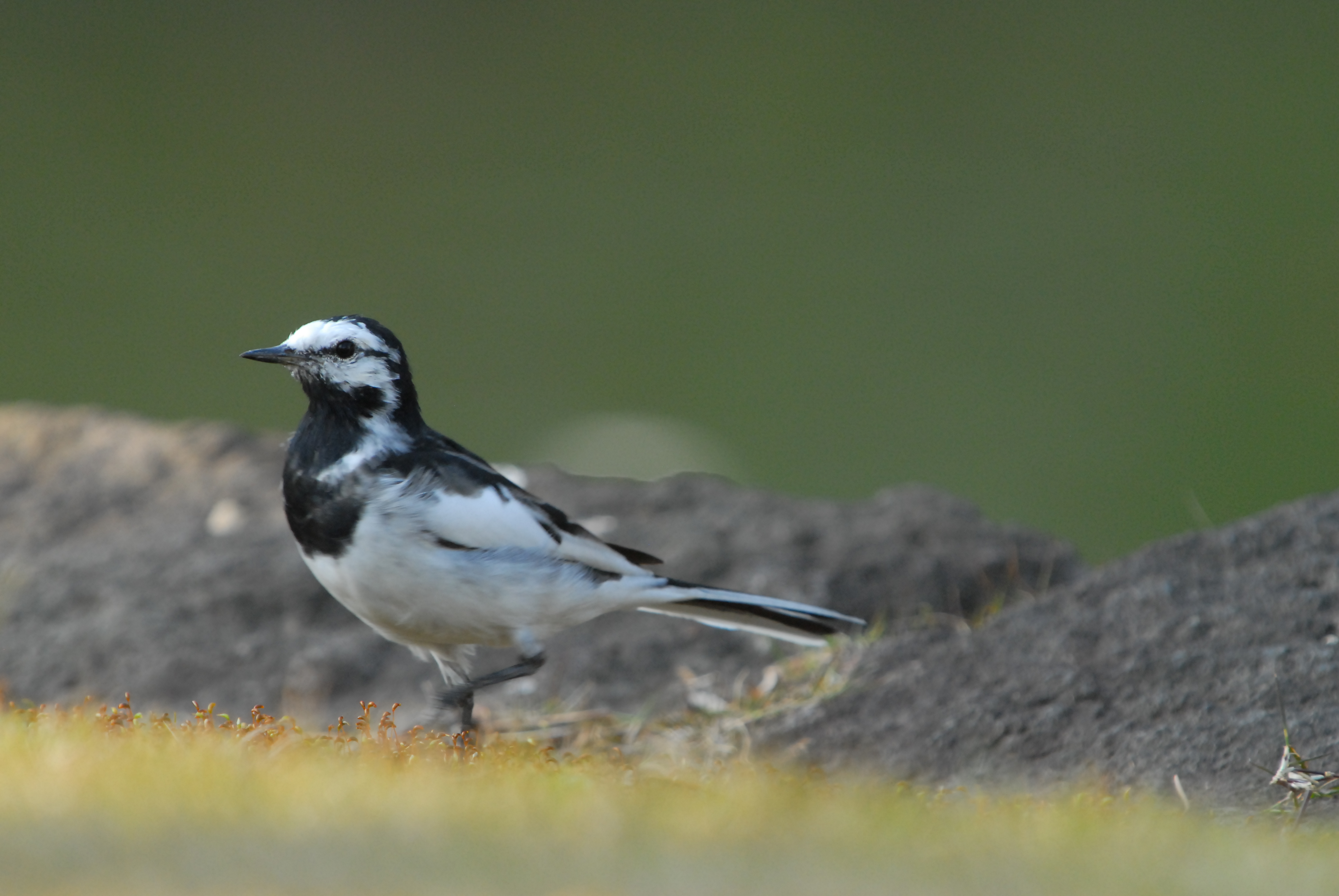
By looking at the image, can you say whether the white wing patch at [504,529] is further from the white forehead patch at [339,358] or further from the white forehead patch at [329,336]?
the white forehead patch at [329,336]

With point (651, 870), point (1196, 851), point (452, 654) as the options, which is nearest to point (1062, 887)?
point (1196, 851)

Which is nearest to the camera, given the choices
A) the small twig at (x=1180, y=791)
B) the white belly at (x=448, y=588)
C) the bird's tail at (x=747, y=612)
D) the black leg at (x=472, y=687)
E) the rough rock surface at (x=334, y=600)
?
the small twig at (x=1180, y=791)

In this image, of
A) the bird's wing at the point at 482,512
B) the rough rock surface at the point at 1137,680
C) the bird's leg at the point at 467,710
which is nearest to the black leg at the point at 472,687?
the bird's leg at the point at 467,710

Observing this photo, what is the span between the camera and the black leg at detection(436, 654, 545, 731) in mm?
4512

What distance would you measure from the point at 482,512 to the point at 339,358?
0.71 m

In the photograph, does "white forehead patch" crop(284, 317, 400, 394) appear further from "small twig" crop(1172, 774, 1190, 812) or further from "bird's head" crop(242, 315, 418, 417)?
"small twig" crop(1172, 774, 1190, 812)

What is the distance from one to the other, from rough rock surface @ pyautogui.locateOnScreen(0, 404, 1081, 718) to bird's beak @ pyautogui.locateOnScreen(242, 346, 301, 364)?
2.00m

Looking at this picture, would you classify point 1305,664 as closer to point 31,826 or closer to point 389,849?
point 389,849

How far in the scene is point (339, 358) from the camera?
4.60 m

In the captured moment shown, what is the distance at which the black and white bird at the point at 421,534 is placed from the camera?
173 inches

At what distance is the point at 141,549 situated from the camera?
7.38 m

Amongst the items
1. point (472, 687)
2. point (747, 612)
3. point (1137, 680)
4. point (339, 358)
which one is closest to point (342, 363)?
point (339, 358)

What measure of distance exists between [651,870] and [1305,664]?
286 cm

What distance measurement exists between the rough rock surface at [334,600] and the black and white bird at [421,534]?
4.33ft
